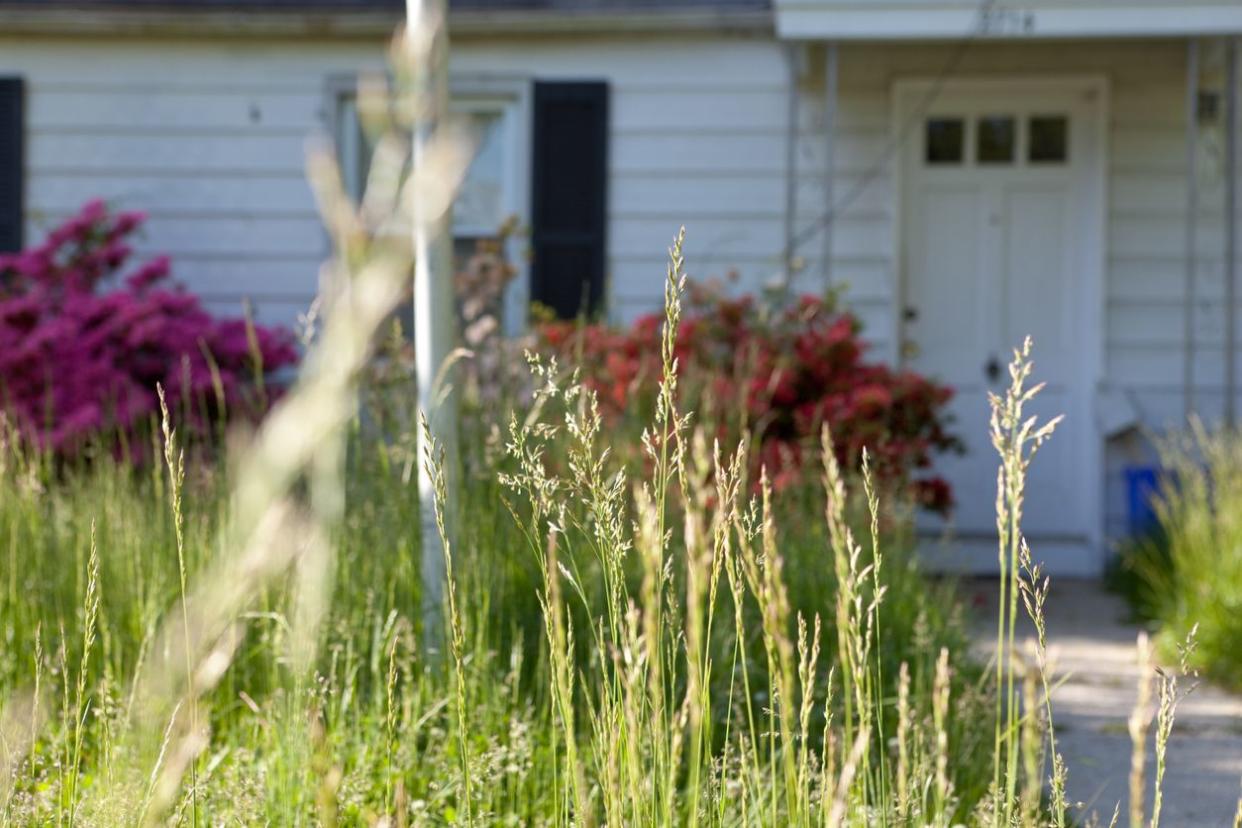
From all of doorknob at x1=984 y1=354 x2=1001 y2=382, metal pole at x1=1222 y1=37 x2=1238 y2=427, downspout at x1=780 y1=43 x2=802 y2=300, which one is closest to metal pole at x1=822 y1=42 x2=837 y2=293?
downspout at x1=780 y1=43 x2=802 y2=300

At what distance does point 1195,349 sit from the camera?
8672 millimetres

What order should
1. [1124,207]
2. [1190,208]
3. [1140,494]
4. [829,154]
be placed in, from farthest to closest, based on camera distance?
1. [1124,207]
2. [1140,494]
3. [829,154]
4. [1190,208]

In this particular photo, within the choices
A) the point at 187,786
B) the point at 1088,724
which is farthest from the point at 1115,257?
the point at 187,786

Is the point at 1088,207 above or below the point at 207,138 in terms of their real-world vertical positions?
below

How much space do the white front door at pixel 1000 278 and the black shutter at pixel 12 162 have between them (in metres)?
5.40

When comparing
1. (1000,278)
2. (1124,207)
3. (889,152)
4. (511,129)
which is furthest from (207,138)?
(1124,207)

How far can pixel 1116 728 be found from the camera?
501 cm

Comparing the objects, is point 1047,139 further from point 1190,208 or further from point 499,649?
point 499,649

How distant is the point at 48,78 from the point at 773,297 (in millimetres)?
4699

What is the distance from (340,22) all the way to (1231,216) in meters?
5.21

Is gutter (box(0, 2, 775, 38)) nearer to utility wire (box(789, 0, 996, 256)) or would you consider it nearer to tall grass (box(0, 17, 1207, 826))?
utility wire (box(789, 0, 996, 256))

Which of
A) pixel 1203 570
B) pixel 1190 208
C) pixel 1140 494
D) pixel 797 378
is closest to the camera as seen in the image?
pixel 1203 570

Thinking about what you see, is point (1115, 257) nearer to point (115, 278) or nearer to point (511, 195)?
point (511, 195)

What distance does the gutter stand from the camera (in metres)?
8.65
